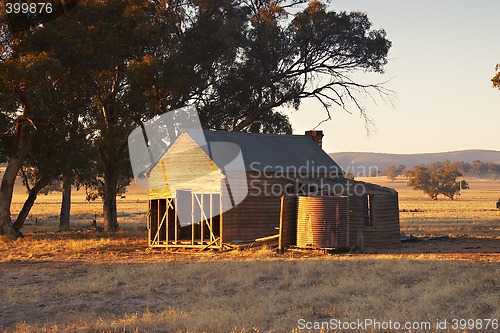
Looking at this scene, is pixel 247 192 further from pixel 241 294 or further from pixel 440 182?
pixel 440 182

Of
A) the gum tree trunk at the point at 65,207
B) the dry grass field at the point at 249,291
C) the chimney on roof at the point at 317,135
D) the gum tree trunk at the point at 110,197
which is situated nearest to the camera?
the dry grass field at the point at 249,291

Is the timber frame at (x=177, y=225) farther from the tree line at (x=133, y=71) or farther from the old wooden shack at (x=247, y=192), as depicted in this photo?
the tree line at (x=133, y=71)

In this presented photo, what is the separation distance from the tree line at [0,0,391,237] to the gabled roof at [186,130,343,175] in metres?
7.51

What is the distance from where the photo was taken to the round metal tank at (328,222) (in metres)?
26.7

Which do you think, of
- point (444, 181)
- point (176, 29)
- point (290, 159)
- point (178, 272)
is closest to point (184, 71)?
point (176, 29)

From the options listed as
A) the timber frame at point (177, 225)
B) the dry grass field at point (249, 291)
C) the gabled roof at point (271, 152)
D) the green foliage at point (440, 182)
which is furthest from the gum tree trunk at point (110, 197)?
the green foliage at point (440, 182)

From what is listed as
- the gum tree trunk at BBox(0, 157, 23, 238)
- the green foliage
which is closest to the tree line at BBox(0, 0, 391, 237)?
the gum tree trunk at BBox(0, 157, 23, 238)

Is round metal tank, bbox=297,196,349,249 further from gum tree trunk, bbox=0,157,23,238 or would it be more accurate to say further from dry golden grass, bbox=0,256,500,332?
gum tree trunk, bbox=0,157,23,238

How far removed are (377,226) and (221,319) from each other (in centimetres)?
1770

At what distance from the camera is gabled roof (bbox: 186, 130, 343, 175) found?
97.8 ft

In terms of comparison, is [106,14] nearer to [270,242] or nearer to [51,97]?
[51,97]

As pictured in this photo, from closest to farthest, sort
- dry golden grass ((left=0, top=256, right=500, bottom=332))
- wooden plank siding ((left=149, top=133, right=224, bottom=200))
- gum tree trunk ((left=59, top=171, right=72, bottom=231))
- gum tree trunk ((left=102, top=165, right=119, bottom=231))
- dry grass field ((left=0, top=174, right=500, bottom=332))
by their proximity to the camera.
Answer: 1. dry grass field ((left=0, top=174, right=500, bottom=332))
2. dry golden grass ((left=0, top=256, right=500, bottom=332))
3. wooden plank siding ((left=149, top=133, right=224, bottom=200))
4. gum tree trunk ((left=102, top=165, right=119, bottom=231))
5. gum tree trunk ((left=59, top=171, right=72, bottom=231))

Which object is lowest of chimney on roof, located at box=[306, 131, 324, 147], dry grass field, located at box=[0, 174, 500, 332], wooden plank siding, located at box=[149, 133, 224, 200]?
dry grass field, located at box=[0, 174, 500, 332]

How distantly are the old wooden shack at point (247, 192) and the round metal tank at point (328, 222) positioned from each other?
0.20m
